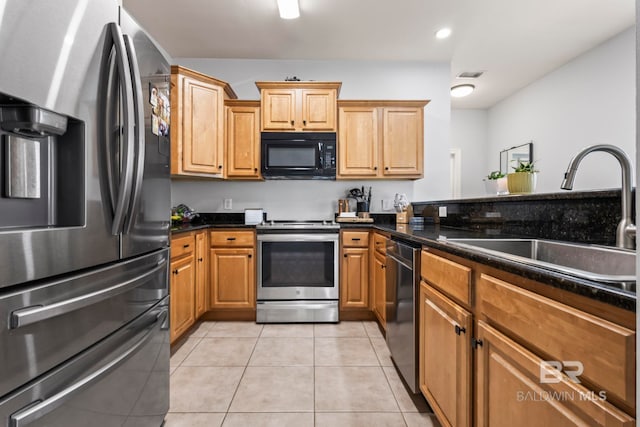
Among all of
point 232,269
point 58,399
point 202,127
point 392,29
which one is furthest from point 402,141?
point 58,399

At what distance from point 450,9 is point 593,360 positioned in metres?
2.96

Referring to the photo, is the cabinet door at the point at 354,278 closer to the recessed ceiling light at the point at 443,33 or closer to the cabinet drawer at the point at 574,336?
the cabinet drawer at the point at 574,336

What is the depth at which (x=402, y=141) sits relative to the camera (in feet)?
10.7

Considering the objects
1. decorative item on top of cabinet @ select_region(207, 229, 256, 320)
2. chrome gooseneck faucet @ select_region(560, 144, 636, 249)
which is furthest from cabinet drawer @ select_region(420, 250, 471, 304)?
decorative item on top of cabinet @ select_region(207, 229, 256, 320)

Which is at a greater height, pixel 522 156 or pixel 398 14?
pixel 398 14

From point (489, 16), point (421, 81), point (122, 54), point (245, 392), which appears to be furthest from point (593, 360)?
point (421, 81)

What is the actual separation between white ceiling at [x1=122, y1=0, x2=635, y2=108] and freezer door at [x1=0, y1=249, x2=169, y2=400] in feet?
8.18

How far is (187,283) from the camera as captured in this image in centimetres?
246

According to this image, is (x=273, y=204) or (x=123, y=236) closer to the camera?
(x=123, y=236)

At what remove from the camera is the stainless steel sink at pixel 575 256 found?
0.73m

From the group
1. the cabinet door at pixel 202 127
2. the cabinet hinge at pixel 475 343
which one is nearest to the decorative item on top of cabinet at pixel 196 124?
the cabinet door at pixel 202 127

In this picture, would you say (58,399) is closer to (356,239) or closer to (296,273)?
(296,273)

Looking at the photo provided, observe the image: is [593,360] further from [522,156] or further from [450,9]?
[522,156]

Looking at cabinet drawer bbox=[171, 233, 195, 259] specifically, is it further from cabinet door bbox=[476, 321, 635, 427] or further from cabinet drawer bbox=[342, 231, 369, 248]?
cabinet door bbox=[476, 321, 635, 427]
